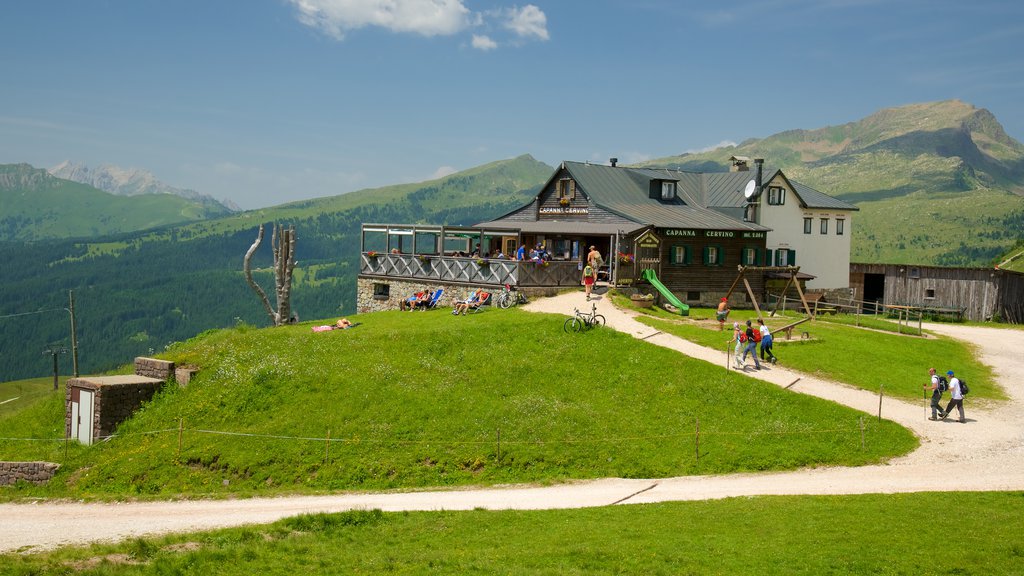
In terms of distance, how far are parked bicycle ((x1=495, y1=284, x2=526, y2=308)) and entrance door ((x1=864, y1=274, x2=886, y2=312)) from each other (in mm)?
33742

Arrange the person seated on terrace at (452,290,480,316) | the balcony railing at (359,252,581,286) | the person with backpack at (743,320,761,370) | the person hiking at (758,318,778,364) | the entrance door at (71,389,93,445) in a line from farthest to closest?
the balcony railing at (359,252,581,286) → the person seated on terrace at (452,290,480,316) → the person hiking at (758,318,778,364) → the person with backpack at (743,320,761,370) → the entrance door at (71,389,93,445)

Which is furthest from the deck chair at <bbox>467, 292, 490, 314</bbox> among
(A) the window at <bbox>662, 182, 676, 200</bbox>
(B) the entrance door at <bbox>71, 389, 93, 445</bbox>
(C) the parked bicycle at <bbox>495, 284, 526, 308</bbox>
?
(A) the window at <bbox>662, 182, 676, 200</bbox>

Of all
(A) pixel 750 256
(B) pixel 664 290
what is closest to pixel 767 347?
(B) pixel 664 290

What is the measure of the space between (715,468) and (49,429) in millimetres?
25051

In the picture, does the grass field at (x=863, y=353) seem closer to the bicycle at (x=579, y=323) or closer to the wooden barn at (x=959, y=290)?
the bicycle at (x=579, y=323)

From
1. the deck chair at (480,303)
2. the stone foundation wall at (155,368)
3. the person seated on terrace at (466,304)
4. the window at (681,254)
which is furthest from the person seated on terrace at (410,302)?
the stone foundation wall at (155,368)

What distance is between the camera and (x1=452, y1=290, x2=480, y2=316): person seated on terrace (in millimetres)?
40469

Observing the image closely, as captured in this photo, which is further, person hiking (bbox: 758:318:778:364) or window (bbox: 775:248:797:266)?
window (bbox: 775:248:797:266)

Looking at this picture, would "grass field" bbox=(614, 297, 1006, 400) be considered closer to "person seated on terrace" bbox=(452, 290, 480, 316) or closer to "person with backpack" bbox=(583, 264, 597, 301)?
"person with backpack" bbox=(583, 264, 597, 301)

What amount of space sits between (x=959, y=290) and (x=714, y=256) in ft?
64.7

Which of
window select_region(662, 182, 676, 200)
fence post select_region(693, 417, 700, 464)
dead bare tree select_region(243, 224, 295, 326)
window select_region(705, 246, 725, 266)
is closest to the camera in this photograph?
fence post select_region(693, 417, 700, 464)

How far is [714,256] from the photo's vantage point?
162ft

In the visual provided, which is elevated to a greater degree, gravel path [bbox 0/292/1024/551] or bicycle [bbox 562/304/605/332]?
bicycle [bbox 562/304/605/332]

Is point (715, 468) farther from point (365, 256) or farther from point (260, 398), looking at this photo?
point (365, 256)
